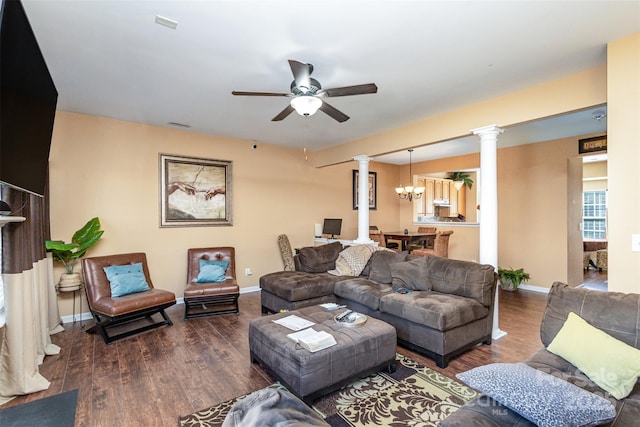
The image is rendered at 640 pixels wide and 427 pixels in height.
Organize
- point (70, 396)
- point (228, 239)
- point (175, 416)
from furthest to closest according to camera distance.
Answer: point (228, 239)
point (70, 396)
point (175, 416)

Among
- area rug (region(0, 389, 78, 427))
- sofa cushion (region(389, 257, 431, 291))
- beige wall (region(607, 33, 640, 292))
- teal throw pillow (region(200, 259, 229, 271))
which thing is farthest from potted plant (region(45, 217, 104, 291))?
beige wall (region(607, 33, 640, 292))

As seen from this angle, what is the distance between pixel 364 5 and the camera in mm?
1916

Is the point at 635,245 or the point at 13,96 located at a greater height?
the point at 13,96

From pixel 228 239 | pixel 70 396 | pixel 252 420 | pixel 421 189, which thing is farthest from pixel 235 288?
pixel 421 189

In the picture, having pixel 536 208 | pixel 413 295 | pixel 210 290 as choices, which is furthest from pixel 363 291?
pixel 536 208

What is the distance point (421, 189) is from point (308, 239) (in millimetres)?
2935

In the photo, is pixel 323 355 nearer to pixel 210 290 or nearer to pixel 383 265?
pixel 383 265

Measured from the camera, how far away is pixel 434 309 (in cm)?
278

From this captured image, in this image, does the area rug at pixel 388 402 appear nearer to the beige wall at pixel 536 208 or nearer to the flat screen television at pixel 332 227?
the flat screen television at pixel 332 227

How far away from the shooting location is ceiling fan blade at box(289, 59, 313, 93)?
2.16 m

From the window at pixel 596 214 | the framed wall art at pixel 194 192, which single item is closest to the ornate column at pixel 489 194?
the framed wall art at pixel 194 192

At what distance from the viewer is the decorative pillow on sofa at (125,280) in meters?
3.58

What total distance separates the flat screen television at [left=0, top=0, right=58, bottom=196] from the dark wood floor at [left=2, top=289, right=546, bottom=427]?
5.32 feet

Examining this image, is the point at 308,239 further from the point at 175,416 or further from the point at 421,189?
the point at 175,416
